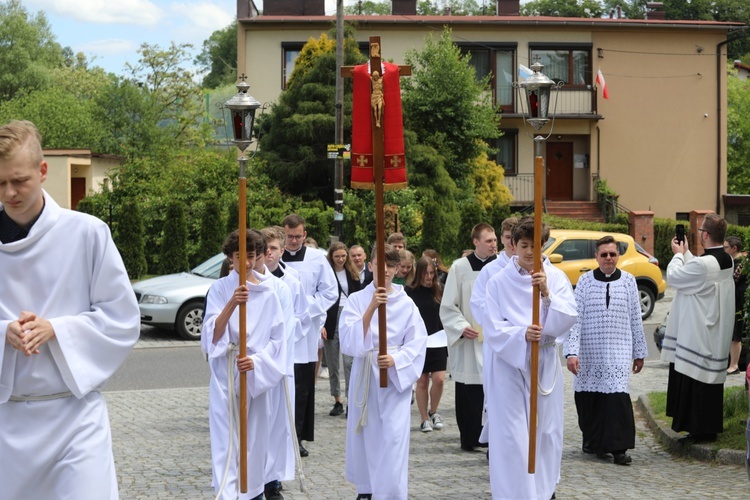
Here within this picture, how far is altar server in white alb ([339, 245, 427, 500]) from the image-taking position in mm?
7883

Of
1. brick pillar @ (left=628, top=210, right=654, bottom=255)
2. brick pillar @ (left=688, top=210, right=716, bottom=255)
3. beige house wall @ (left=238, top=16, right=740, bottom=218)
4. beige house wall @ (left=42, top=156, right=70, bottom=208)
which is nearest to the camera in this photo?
brick pillar @ (left=688, top=210, right=716, bottom=255)

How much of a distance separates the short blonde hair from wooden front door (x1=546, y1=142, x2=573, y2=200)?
36928mm

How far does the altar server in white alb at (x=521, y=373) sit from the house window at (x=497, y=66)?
31924 mm

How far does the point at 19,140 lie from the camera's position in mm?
4324

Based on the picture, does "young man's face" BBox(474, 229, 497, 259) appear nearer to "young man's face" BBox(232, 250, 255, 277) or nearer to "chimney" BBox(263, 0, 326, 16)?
"young man's face" BBox(232, 250, 255, 277)

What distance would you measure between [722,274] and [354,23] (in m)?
27.4

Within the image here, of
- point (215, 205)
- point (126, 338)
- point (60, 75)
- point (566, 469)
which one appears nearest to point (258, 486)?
point (566, 469)

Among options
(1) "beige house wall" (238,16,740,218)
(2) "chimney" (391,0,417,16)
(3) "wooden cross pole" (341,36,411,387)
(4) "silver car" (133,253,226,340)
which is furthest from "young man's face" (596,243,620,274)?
(2) "chimney" (391,0,417,16)

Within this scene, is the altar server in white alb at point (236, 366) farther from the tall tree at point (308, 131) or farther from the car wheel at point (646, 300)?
the tall tree at point (308, 131)

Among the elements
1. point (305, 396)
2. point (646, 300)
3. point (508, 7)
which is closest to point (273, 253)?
point (305, 396)

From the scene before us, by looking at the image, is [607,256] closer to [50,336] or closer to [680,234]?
[680,234]

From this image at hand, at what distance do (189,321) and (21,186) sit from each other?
49.9 ft

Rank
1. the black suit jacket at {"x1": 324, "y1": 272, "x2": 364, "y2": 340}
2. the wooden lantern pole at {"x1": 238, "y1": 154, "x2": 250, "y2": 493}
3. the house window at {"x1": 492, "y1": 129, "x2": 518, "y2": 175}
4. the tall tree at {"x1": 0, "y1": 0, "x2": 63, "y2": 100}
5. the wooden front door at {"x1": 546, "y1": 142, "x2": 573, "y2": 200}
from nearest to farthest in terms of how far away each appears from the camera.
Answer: the wooden lantern pole at {"x1": 238, "y1": 154, "x2": 250, "y2": 493}
the black suit jacket at {"x1": 324, "y1": 272, "x2": 364, "y2": 340}
the house window at {"x1": 492, "y1": 129, "x2": 518, "y2": 175}
the wooden front door at {"x1": 546, "y1": 142, "x2": 573, "y2": 200}
the tall tree at {"x1": 0, "y1": 0, "x2": 63, "y2": 100}

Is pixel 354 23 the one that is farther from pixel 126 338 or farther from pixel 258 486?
pixel 126 338
